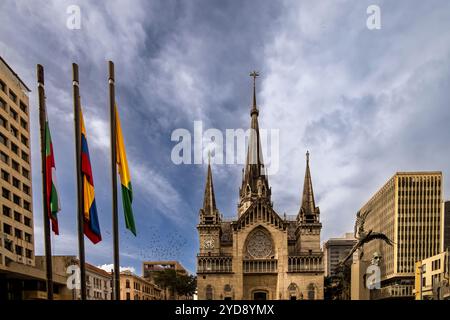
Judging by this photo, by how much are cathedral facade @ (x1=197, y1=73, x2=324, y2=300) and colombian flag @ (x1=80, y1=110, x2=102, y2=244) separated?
45749 millimetres

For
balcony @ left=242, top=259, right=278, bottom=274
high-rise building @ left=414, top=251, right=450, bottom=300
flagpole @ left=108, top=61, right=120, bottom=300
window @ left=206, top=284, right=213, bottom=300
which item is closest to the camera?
flagpole @ left=108, top=61, right=120, bottom=300

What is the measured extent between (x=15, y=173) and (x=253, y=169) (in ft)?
143

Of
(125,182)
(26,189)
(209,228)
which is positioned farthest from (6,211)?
(209,228)

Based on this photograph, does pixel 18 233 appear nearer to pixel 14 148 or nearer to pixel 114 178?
pixel 14 148

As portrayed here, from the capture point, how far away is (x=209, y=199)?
62844 mm

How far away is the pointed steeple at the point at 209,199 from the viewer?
6172 centimetres

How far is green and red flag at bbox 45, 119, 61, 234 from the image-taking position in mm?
11375

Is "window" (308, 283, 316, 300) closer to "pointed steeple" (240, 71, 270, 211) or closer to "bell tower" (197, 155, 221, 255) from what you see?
"bell tower" (197, 155, 221, 255)

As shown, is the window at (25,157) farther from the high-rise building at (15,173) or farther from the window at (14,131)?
the window at (14,131)

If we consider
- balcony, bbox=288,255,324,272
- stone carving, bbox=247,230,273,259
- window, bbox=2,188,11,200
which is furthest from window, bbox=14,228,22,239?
balcony, bbox=288,255,324,272

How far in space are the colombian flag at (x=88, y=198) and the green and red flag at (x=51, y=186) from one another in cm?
99

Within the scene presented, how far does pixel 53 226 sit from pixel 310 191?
186 feet

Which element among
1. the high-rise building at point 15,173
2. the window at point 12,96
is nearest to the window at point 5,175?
the high-rise building at point 15,173
